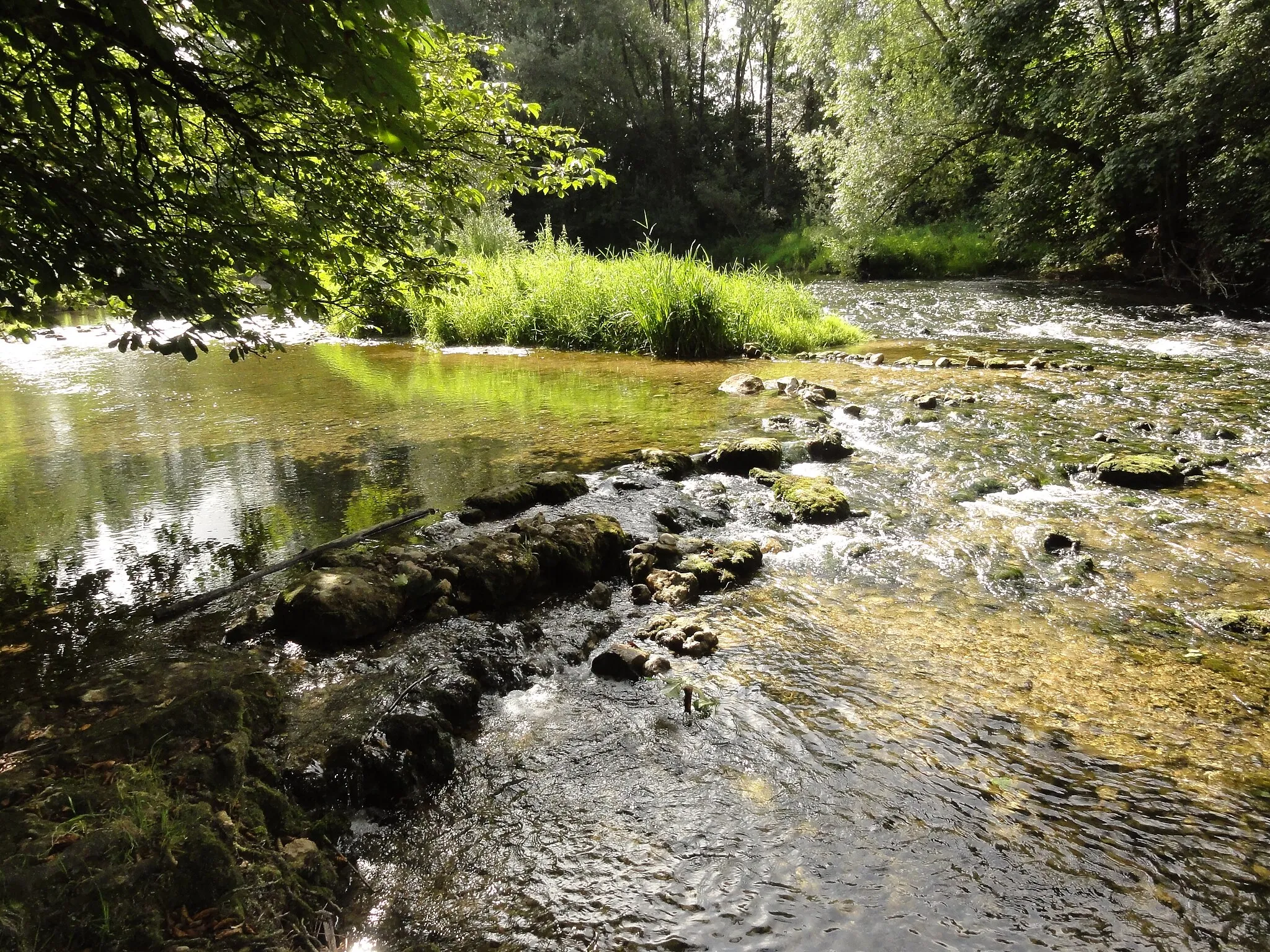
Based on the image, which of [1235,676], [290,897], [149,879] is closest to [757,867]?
[290,897]

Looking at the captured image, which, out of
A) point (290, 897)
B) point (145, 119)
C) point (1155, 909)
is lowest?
point (1155, 909)

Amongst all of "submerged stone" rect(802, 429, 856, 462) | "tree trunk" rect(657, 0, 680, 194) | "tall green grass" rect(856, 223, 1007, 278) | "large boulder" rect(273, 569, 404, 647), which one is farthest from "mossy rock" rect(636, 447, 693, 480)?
"tree trunk" rect(657, 0, 680, 194)

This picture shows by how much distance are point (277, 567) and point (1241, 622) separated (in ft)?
17.2

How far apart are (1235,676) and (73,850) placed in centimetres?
442

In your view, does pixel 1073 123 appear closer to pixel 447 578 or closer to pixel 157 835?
pixel 447 578

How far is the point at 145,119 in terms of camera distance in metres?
4.28

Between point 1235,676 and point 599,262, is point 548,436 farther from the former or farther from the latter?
point 599,262

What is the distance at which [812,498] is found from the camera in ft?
17.3

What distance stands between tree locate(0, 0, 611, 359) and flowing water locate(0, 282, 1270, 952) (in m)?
1.82

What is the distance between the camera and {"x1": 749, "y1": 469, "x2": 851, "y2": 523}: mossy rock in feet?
16.8

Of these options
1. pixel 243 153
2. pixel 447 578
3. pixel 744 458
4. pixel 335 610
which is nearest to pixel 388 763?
pixel 335 610

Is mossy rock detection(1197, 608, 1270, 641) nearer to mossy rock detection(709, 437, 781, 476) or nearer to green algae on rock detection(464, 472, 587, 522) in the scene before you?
mossy rock detection(709, 437, 781, 476)

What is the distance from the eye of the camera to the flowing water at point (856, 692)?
2.09 meters

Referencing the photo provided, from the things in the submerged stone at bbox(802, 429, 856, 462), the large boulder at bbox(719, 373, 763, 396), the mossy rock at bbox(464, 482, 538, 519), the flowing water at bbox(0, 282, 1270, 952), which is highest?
the large boulder at bbox(719, 373, 763, 396)
